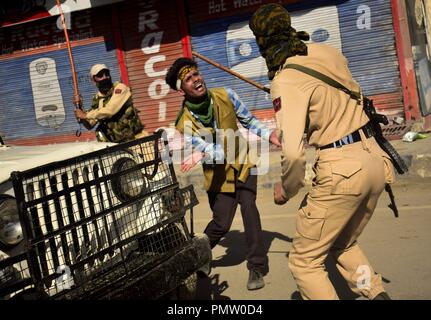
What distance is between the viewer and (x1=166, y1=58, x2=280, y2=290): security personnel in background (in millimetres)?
4211

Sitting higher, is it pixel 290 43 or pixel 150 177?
pixel 290 43

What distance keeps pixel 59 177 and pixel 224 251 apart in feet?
8.49

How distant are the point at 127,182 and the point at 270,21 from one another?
50.3 inches

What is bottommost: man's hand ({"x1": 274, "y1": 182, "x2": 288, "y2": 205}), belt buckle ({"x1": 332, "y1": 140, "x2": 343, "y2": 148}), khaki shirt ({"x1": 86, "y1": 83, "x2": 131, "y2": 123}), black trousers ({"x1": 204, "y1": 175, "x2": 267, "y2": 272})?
black trousers ({"x1": 204, "y1": 175, "x2": 267, "y2": 272})

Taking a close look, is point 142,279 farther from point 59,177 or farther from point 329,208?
point 329,208

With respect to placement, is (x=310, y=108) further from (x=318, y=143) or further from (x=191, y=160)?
(x=191, y=160)

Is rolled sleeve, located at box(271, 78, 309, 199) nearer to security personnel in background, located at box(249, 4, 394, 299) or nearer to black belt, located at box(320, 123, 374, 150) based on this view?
security personnel in background, located at box(249, 4, 394, 299)

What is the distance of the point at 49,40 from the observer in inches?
427

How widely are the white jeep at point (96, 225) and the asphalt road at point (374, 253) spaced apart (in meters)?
0.88

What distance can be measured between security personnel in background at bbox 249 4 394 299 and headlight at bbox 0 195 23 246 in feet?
4.53

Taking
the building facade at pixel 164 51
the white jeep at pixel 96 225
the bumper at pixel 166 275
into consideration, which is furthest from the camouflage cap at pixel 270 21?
→ the building facade at pixel 164 51

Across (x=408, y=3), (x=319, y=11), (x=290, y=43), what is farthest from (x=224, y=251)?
(x=408, y=3)

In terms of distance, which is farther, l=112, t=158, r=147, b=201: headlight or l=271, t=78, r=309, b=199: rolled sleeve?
l=112, t=158, r=147, b=201: headlight

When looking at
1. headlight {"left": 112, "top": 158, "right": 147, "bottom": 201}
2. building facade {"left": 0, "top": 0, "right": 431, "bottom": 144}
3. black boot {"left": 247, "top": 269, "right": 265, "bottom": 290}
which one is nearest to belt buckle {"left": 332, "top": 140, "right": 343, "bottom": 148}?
headlight {"left": 112, "top": 158, "right": 147, "bottom": 201}
